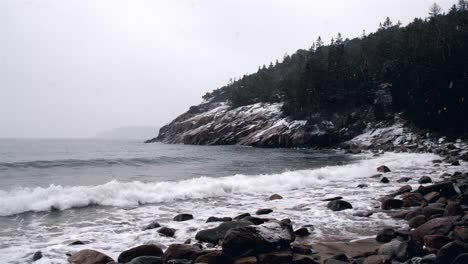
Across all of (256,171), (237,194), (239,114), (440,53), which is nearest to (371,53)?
(440,53)

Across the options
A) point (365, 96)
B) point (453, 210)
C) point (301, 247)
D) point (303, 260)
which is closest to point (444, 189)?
point (453, 210)

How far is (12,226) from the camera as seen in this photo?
10578mm

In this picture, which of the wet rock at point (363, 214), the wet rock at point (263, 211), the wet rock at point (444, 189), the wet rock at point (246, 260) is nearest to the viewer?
the wet rock at point (246, 260)

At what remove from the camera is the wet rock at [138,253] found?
7121 mm

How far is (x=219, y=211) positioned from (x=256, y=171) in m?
14.5

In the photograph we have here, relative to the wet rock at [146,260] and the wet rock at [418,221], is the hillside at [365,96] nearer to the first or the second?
the wet rock at [418,221]

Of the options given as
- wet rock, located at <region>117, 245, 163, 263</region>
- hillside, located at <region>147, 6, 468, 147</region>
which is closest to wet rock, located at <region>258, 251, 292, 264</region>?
wet rock, located at <region>117, 245, 163, 263</region>

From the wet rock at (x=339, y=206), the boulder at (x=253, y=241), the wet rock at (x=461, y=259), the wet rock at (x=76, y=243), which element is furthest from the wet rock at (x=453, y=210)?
the wet rock at (x=76, y=243)

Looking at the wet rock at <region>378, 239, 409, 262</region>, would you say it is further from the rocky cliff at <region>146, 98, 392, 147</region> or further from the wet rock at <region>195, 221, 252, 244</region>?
the rocky cliff at <region>146, 98, 392, 147</region>

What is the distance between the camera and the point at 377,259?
620 centimetres

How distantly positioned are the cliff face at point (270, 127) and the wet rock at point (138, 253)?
5310 centimetres

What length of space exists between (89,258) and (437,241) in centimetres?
766

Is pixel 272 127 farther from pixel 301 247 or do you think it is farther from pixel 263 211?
pixel 301 247

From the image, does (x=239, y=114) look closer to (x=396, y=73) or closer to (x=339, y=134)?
(x=339, y=134)
